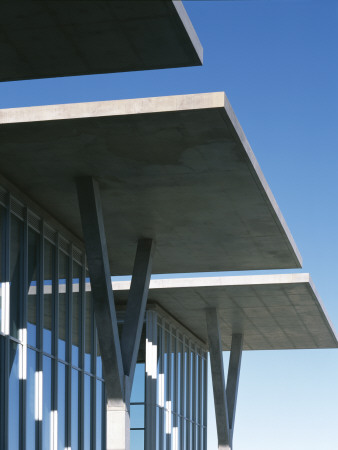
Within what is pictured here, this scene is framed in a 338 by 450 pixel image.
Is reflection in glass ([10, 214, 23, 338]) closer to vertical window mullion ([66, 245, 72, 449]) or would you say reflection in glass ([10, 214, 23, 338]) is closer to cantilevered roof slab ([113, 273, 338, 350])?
vertical window mullion ([66, 245, 72, 449])

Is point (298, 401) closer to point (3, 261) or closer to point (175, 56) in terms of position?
point (3, 261)

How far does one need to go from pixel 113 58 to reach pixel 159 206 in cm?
1051

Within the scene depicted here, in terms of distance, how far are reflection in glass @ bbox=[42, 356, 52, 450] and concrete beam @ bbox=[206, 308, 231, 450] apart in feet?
52.4

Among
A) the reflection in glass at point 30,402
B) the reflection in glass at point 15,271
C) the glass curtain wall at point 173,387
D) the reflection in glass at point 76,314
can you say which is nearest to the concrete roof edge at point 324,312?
the glass curtain wall at point 173,387

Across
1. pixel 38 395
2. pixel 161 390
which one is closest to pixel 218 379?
pixel 161 390

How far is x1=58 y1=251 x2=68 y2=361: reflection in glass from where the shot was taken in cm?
2820

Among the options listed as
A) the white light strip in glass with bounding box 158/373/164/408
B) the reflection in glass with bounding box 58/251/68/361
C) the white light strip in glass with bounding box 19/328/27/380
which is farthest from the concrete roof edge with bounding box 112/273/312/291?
the white light strip in glass with bounding box 19/328/27/380

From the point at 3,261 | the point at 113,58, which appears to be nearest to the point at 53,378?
the point at 3,261

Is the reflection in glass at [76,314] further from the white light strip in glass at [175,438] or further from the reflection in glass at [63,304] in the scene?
the white light strip in glass at [175,438]

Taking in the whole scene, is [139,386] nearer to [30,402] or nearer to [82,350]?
[82,350]

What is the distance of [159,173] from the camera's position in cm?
2403

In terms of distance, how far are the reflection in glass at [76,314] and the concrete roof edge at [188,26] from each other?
15037 mm

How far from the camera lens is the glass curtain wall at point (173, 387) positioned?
134ft

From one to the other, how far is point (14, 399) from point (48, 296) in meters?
4.02
